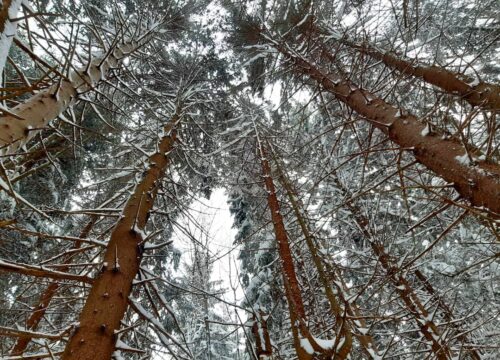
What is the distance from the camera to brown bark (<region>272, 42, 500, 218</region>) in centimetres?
296

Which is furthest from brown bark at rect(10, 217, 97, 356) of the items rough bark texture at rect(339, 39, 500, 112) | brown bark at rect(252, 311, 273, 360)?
rough bark texture at rect(339, 39, 500, 112)

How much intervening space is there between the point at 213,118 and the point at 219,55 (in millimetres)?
1848

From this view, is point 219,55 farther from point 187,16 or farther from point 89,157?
point 89,157

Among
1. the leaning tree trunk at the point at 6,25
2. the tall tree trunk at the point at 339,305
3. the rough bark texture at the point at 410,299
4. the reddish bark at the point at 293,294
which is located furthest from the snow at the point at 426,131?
the leaning tree trunk at the point at 6,25

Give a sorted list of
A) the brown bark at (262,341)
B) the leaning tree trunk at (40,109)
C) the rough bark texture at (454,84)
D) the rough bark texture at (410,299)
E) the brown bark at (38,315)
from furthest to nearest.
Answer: the rough bark texture at (454,84) → the brown bark at (38,315) → the rough bark texture at (410,299) → the leaning tree trunk at (40,109) → the brown bark at (262,341)

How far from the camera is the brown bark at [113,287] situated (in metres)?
2.90

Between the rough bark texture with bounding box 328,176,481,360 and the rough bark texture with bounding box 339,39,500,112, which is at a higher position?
the rough bark texture with bounding box 339,39,500,112

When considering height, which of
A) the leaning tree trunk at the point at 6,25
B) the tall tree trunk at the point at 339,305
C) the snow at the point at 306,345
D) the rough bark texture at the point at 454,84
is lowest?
the snow at the point at 306,345

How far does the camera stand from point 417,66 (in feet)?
20.2

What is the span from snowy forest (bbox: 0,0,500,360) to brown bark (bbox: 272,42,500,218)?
2 cm

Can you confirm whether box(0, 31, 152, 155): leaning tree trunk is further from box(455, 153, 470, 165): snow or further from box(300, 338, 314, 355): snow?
box(455, 153, 470, 165): snow

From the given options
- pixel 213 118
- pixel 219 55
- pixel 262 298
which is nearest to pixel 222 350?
pixel 262 298

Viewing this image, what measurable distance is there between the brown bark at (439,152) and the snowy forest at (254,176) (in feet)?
0.07

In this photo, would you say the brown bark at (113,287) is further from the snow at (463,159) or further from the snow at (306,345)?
the snow at (463,159)
